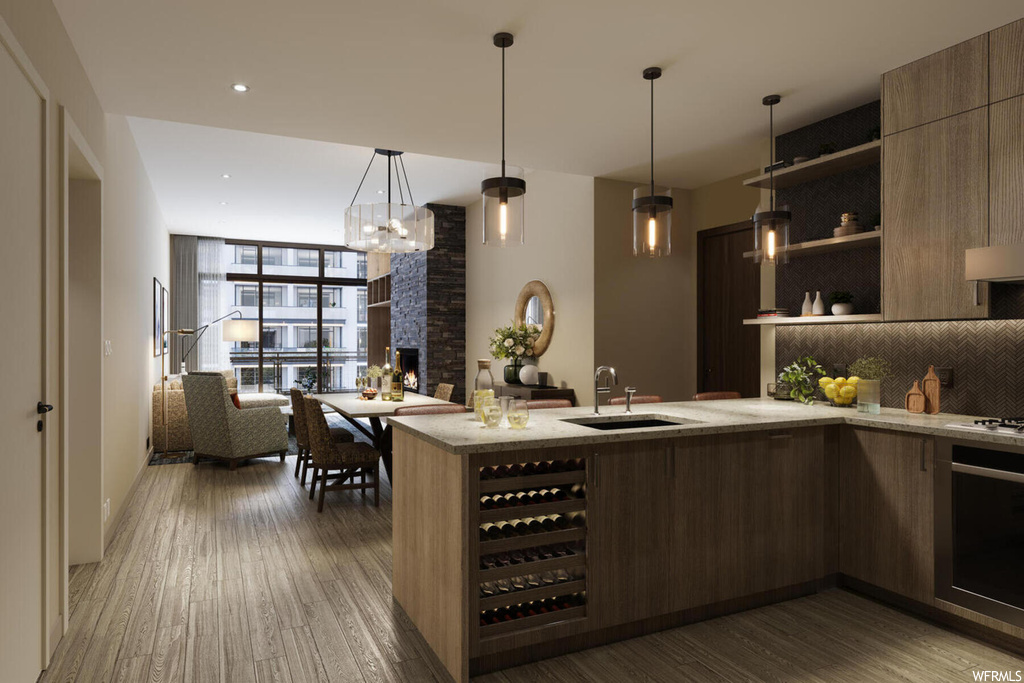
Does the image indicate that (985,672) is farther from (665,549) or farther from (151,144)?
(151,144)

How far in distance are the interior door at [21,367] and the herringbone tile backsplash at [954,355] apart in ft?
13.8

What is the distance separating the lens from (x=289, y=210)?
8172 mm

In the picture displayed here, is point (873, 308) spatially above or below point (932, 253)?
below

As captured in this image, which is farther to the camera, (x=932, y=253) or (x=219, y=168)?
(x=219, y=168)

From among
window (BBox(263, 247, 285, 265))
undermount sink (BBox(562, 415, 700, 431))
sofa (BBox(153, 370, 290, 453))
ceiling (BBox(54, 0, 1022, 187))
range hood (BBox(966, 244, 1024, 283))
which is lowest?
sofa (BBox(153, 370, 290, 453))

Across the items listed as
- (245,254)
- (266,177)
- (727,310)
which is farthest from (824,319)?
(245,254)

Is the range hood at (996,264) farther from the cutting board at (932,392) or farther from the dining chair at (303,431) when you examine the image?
the dining chair at (303,431)

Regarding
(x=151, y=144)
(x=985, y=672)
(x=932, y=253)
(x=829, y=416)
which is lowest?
(x=985, y=672)

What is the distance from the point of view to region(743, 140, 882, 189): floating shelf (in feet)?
11.3

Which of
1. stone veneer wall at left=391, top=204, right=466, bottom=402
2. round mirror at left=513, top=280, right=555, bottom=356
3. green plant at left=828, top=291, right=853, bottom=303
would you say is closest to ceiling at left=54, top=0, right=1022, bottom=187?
green plant at left=828, top=291, right=853, bottom=303

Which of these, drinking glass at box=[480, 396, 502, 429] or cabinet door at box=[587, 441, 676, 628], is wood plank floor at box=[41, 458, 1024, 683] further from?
drinking glass at box=[480, 396, 502, 429]

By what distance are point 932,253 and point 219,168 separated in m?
6.20

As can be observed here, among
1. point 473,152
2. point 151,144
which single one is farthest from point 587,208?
point 151,144

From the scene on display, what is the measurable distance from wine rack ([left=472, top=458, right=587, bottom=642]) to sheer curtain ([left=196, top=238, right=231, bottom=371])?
921cm
